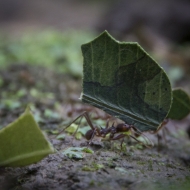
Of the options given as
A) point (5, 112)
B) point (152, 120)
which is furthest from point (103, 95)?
point (5, 112)

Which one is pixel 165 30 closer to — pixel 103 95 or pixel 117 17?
pixel 117 17

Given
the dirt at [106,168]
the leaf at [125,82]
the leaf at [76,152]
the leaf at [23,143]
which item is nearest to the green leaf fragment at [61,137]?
the dirt at [106,168]

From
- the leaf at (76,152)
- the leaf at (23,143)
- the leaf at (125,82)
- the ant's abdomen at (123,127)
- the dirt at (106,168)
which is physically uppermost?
the leaf at (125,82)

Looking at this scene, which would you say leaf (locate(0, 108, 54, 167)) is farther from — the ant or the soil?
the ant

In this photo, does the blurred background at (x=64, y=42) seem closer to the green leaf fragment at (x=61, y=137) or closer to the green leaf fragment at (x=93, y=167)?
the green leaf fragment at (x=61, y=137)

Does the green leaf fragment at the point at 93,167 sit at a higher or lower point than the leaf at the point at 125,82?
lower

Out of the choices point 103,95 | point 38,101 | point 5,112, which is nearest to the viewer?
point 103,95

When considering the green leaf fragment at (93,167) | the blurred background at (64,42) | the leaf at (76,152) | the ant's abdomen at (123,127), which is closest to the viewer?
the green leaf fragment at (93,167)

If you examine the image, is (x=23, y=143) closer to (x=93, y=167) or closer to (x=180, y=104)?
(x=93, y=167)
